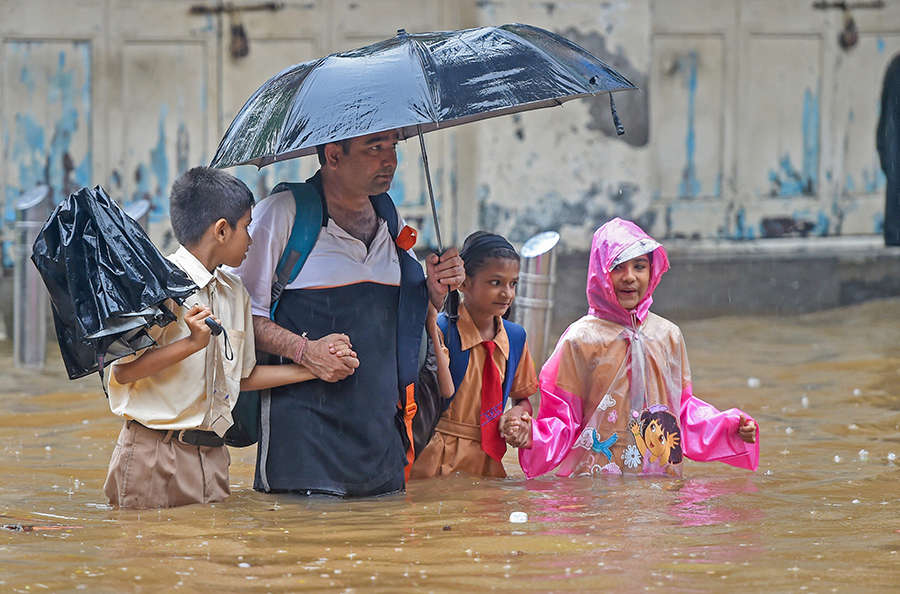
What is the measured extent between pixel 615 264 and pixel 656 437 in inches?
28.5

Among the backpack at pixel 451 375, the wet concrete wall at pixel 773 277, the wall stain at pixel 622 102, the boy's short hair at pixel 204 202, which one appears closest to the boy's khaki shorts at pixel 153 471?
the boy's short hair at pixel 204 202

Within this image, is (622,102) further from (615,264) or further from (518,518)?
(518,518)

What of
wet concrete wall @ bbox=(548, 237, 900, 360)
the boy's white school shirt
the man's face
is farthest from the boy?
wet concrete wall @ bbox=(548, 237, 900, 360)

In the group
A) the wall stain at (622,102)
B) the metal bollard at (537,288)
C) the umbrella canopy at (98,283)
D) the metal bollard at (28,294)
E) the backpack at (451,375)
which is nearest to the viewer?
the umbrella canopy at (98,283)

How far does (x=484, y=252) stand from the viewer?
532cm

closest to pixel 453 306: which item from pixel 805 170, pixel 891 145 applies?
pixel 805 170

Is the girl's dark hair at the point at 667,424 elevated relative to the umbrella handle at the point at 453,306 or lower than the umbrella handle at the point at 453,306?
lower

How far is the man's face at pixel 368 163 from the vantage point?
483 centimetres

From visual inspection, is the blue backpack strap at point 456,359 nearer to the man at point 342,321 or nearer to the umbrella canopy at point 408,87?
the man at point 342,321

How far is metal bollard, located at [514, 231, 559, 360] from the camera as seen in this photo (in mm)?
7109

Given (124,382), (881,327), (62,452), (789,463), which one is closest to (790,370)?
(881,327)

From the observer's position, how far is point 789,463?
6.05 m

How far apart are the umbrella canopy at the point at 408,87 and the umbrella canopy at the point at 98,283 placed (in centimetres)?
48

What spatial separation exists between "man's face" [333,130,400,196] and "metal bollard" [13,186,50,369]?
4.46m
